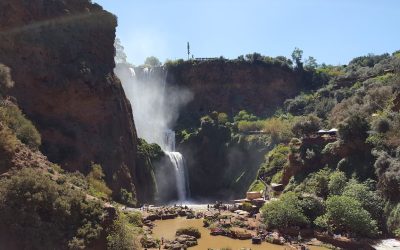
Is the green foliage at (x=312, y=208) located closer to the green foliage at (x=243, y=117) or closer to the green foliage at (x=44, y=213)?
the green foliage at (x=44, y=213)

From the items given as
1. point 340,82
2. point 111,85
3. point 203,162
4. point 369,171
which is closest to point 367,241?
point 369,171

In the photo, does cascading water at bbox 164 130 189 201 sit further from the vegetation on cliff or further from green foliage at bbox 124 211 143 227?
green foliage at bbox 124 211 143 227

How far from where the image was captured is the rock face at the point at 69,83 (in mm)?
35781

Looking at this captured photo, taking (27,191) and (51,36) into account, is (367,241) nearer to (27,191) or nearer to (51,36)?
(27,191)

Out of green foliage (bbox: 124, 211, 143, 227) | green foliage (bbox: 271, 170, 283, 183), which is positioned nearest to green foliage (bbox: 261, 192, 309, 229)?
green foliage (bbox: 124, 211, 143, 227)

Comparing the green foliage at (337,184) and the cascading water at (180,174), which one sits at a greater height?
the green foliage at (337,184)

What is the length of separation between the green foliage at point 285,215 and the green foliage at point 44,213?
14522 millimetres

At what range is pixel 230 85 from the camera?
77.1 metres

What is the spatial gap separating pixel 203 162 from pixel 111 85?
24235mm

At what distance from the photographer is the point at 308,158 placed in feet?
132

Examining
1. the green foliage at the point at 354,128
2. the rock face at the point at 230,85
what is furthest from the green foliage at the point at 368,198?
the rock face at the point at 230,85

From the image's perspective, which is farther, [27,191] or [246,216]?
[246,216]

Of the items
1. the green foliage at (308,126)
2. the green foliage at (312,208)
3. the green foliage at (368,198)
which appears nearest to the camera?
the green foliage at (368,198)

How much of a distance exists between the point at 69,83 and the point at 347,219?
25.7 meters
